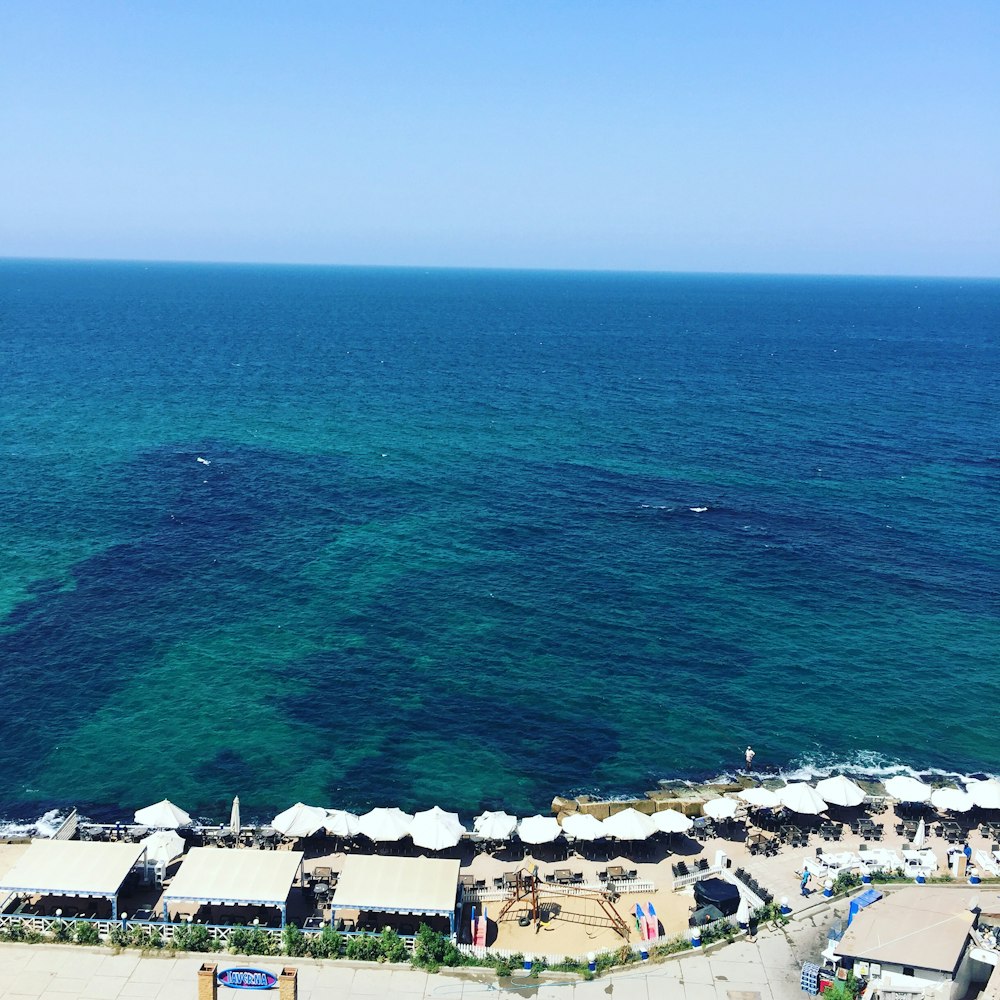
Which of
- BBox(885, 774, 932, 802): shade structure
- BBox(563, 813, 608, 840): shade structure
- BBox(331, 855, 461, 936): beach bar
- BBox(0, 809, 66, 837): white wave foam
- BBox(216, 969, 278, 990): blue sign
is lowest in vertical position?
BBox(0, 809, 66, 837): white wave foam

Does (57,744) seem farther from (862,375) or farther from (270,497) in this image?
(862,375)

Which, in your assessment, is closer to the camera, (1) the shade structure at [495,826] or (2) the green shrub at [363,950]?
(2) the green shrub at [363,950]

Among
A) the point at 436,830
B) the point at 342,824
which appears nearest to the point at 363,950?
the point at 436,830

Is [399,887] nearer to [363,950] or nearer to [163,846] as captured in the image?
[363,950]

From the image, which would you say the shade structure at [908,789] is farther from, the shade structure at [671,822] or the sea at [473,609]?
the shade structure at [671,822]

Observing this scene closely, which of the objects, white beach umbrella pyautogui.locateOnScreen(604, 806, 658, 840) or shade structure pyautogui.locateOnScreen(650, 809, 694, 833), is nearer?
white beach umbrella pyautogui.locateOnScreen(604, 806, 658, 840)

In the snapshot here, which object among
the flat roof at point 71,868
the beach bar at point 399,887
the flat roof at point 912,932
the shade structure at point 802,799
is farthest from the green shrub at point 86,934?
the shade structure at point 802,799

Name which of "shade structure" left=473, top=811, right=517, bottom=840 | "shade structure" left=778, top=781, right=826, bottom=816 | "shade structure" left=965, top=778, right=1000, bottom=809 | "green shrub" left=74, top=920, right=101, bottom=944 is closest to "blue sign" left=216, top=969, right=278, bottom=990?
"green shrub" left=74, top=920, right=101, bottom=944

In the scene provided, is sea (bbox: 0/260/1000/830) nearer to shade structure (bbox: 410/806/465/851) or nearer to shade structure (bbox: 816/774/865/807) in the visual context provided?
shade structure (bbox: 816/774/865/807)
